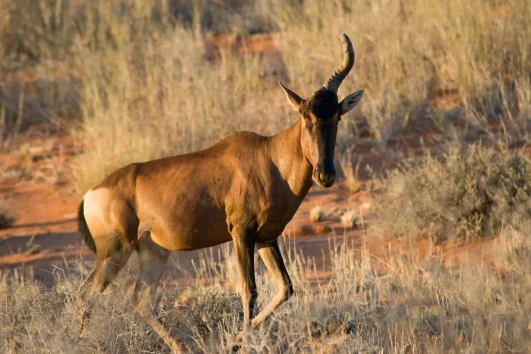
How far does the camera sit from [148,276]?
30.0ft

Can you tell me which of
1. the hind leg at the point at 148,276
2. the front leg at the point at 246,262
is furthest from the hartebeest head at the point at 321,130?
the hind leg at the point at 148,276

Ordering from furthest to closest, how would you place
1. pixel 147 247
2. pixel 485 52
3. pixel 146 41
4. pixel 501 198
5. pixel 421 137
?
pixel 146 41
pixel 485 52
pixel 421 137
pixel 501 198
pixel 147 247

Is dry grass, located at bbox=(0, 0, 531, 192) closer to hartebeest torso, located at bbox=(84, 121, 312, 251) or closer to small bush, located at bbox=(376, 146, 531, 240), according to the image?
small bush, located at bbox=(376, 146, 531, 240)

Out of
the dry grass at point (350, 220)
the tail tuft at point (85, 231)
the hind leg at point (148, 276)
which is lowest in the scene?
the dry grass at point (350, 220)

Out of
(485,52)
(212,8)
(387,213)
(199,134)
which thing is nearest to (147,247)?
(387,213)

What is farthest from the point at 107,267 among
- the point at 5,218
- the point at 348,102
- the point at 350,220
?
the point at 5,218

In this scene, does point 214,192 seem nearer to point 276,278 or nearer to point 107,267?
point 276,278

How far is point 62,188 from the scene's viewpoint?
16188 mm

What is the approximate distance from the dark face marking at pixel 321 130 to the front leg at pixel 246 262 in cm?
89

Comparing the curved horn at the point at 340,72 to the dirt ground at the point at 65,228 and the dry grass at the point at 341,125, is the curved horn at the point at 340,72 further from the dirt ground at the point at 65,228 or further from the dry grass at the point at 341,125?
the dirt ground at the point at 65,228

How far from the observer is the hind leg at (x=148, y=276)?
880 centimetres

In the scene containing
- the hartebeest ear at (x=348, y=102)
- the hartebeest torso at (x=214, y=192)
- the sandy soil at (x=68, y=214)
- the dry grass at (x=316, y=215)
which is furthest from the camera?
the dry grass at (x=316, y=215)

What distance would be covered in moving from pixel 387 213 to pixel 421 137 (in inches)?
117

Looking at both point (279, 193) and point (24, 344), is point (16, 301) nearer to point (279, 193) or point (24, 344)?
point (24, 344)
